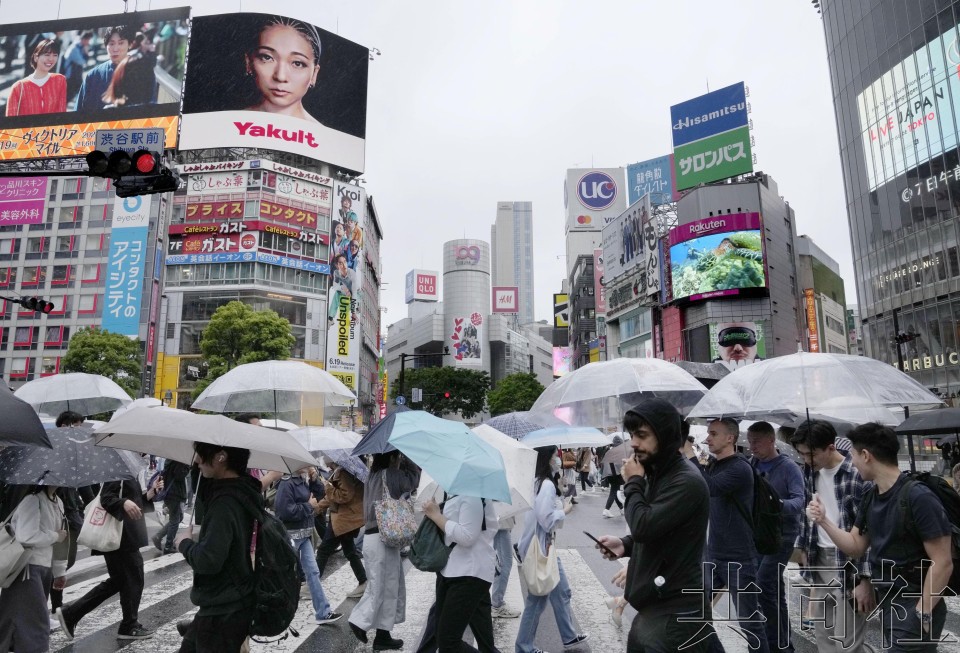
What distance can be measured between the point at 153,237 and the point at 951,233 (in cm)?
5635

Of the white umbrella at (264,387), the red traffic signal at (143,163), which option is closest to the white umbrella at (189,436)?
the white umbrella at (264,387)

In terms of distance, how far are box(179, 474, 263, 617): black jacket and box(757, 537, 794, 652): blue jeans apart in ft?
12.5

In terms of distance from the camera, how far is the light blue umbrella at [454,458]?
4047 mm

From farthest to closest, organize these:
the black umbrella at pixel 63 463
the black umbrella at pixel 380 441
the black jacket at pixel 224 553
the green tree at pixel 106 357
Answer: the green tree at pixel 106 357 → the black umbrella at pixel 380 441 → the black umbrella at pixel 63 463 → the black jacket at pixel 224 553

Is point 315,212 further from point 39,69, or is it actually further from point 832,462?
point 832,462

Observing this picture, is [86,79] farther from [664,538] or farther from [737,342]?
[664,538]

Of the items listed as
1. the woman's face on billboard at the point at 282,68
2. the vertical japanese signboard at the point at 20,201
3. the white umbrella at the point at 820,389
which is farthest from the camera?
the woman's face on billboard at the point at 282,68

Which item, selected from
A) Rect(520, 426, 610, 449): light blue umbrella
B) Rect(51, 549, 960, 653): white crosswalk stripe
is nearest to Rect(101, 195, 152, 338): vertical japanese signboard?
Rect(51, 549, 960, 653): white crosswalk stripe

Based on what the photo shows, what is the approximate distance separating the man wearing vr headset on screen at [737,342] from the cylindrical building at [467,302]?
71.5 m

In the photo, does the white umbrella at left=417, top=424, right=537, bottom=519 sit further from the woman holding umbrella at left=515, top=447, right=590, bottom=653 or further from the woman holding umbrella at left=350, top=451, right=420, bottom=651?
the woman holding umbrella at left=350, top=451, right=420, bottom=651

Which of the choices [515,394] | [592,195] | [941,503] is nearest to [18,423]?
[941,503]

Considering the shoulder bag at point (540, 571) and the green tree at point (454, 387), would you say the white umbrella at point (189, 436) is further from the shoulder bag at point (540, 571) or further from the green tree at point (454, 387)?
the green tree at point (454, 387)

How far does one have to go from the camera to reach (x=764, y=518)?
4898mm

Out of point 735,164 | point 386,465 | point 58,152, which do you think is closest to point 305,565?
point 386,465
